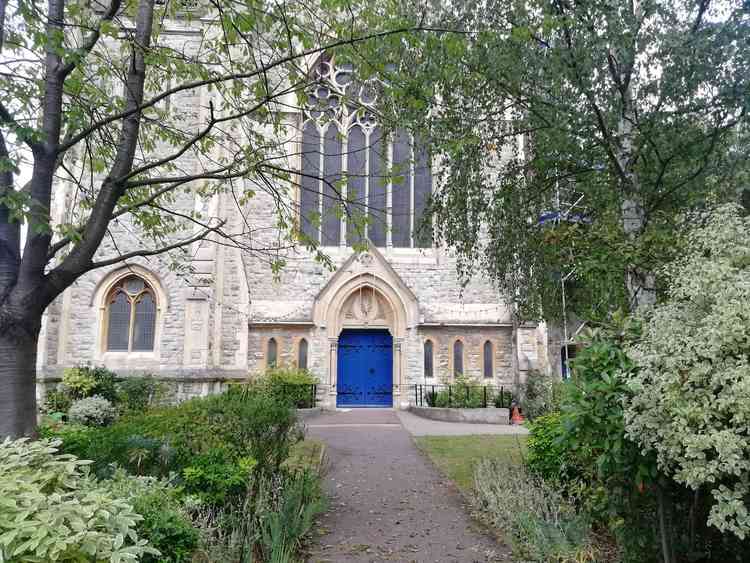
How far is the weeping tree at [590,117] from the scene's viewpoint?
19.8 feet

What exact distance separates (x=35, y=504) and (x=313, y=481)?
4.08 m

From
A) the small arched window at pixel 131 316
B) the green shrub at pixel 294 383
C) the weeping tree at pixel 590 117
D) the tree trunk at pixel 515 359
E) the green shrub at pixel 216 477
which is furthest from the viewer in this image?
the tree trunk at pixel 515 359

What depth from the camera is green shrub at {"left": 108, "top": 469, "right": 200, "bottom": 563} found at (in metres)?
3.18

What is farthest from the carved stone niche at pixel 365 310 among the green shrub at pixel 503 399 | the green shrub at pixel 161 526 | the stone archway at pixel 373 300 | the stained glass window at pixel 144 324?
the green shrub at pixel 161 526

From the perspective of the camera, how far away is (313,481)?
20.8ft

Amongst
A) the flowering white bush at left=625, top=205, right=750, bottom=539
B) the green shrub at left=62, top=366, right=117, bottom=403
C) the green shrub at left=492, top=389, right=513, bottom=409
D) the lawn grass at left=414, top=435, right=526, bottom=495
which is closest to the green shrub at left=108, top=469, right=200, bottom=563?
the flowering white bush at left=625, top=205, right=750, bottom=539

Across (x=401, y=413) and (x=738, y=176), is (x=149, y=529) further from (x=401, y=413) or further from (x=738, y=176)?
(x=401, y=413)

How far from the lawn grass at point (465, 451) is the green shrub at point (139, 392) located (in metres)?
7.53

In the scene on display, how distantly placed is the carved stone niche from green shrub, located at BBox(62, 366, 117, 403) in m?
7.37

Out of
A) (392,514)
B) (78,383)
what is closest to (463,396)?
(392,514)

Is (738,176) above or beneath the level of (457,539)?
above

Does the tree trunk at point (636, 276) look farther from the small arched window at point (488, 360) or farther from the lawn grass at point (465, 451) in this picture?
the small arched window at point (488, 360)

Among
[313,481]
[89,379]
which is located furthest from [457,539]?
[89,379]

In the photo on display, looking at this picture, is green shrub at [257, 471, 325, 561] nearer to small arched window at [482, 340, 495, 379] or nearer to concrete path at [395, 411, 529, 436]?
concrete path at [395, 411, 529, 436]
